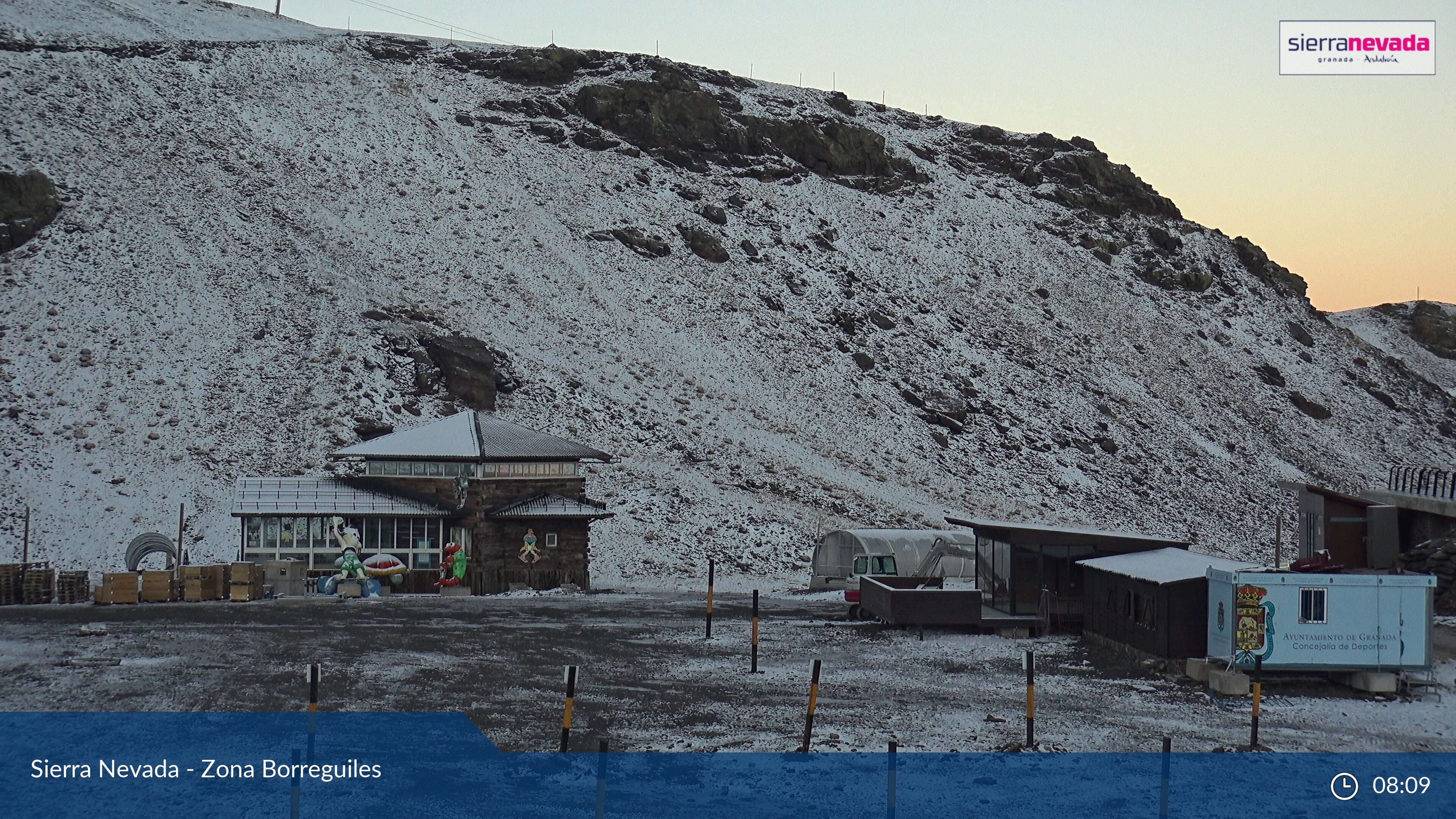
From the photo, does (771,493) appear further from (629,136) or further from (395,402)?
(629,136)

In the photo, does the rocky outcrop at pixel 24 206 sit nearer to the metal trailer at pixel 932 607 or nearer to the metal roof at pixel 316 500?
the metal roof at pixel 316 500

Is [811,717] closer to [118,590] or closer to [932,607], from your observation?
[932,607]

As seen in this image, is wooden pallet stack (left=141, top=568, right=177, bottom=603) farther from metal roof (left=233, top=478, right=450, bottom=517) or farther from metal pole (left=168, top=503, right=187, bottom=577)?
metal roof (left=233, top=478, right=450, bottom=517)

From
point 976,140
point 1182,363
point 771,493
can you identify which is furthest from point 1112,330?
point 771,493

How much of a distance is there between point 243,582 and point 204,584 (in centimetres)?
114

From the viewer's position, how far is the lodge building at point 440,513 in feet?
125

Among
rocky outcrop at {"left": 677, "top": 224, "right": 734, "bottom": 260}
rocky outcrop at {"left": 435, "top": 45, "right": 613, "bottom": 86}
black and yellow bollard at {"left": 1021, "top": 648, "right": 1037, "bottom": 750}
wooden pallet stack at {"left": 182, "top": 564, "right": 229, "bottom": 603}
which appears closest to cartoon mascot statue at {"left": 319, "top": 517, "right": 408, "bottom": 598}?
wooden pallet stack at {"left": 182, "top": 564, "right": 229, "bottom": 603}

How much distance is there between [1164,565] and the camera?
2591 cm

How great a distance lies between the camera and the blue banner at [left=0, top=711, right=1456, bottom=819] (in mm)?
13469

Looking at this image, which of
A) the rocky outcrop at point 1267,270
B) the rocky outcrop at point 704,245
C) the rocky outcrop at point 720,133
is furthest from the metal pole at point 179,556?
the rocky outcrop at point 1267,270

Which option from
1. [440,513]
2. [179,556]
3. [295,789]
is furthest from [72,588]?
[295,789]

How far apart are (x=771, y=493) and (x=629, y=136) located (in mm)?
45685

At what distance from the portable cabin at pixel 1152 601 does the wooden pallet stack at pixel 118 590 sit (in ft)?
85.3

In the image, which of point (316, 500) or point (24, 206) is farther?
point (24, 206)
